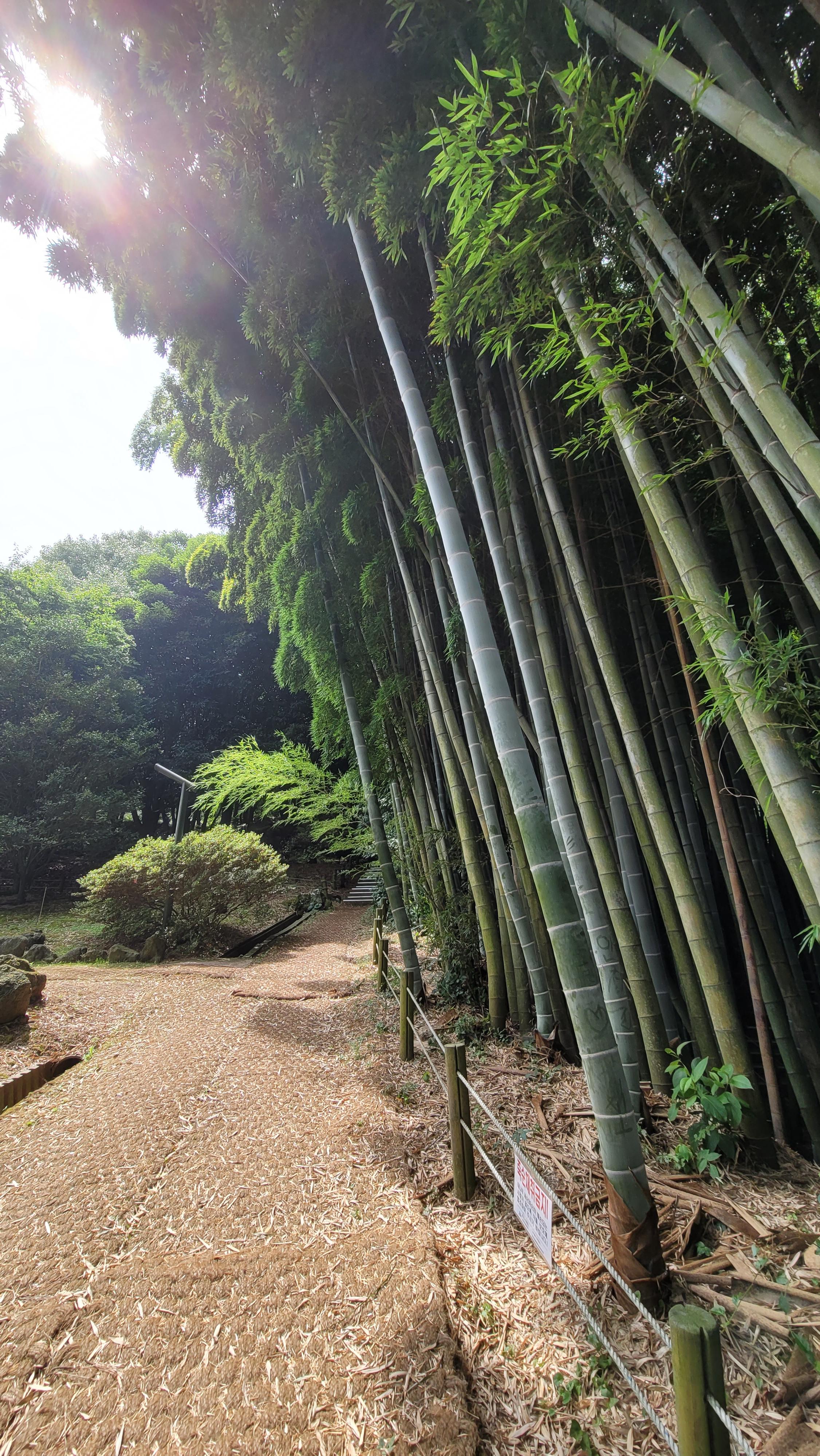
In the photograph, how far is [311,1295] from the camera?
4.84 feet

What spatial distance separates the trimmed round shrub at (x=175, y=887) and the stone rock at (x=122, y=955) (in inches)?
16.2

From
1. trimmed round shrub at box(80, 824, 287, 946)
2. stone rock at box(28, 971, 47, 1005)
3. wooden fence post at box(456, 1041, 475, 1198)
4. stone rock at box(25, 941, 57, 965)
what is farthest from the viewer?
trimmed round shrub at box(80, 824, 287, 946)

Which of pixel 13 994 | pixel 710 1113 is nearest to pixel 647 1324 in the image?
pixel 710 1113

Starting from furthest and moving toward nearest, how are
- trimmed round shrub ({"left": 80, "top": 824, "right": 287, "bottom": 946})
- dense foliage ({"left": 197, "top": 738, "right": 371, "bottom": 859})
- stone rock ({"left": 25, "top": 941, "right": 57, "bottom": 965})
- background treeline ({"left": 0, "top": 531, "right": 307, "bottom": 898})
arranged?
background treeline ({"left": 0, "top": 531, "right": 307, "bottom": 898}) < dense foliage ({"left": 197, "top": 738, "right": 371, "bottom": 859}) < trimmed round shrub ({"left": 80, "top": 824, "right": 287, "bottom": 946}) < stone rock ({"left": 25, "top": 941, "right": 57, "bottom": 965})

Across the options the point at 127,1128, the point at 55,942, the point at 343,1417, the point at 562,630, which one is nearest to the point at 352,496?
the point at 562,630

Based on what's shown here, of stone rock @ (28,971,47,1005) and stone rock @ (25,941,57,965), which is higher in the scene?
stone rock @ (25,941,57,965)

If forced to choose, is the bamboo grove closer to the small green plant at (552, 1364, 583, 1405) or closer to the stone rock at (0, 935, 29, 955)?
the small green plant at (552, 1364, 583, 1405)

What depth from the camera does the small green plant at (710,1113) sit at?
165 centimetres

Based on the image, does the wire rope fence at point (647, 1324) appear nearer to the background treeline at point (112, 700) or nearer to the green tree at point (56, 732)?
the background treeline at point (112, 700)

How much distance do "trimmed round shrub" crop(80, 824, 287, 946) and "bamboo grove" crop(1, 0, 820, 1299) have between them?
154 inches

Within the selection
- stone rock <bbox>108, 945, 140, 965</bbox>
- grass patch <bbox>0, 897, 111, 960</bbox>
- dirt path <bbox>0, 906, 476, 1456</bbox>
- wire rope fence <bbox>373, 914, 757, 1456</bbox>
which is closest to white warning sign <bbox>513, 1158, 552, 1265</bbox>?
wire rope fence <bbox>373, 914, 757, 1456</bbox>

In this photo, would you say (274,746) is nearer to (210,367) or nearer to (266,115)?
(210,367)

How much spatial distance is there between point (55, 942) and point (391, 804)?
4.64m

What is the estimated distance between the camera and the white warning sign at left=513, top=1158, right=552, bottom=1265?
3.82 ft
